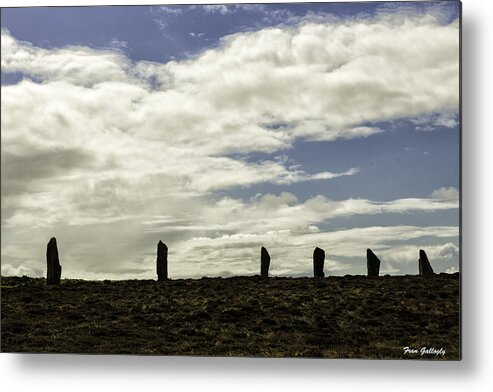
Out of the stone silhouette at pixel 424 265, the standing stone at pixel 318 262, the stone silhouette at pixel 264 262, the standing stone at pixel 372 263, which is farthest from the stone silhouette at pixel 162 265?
the stone silhouette at pixel 424 265

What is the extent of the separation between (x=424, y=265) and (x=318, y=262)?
2.65 feet

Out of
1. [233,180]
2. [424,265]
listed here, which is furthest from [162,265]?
[424,265]

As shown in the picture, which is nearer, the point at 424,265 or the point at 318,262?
the point at 424,265

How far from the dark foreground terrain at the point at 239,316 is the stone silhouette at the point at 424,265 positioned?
0.05m

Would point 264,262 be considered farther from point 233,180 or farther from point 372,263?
point 372,263

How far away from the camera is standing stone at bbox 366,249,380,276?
254 inches

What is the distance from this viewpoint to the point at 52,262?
6.66 meters

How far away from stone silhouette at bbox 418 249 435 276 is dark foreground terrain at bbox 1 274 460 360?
5 centimetres

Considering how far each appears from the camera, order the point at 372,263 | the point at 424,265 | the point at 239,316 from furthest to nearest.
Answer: the point at 239,316 < the point at 372,263 < the point at 424,265

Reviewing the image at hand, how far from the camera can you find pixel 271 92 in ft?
21.5

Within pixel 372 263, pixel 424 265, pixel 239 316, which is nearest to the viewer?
pixel 424 265

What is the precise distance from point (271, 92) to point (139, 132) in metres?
1.11

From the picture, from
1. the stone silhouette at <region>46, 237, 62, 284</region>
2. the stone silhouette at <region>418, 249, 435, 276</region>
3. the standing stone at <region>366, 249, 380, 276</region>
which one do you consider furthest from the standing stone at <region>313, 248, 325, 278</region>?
the stone silhouette at <region>46, 237, 62, 284</region>

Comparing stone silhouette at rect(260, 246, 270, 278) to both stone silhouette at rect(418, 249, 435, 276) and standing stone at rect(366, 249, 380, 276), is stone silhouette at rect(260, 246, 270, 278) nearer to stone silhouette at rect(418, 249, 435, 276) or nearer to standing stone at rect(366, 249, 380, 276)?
standing stone at rect(366, 249, 380, 276)
